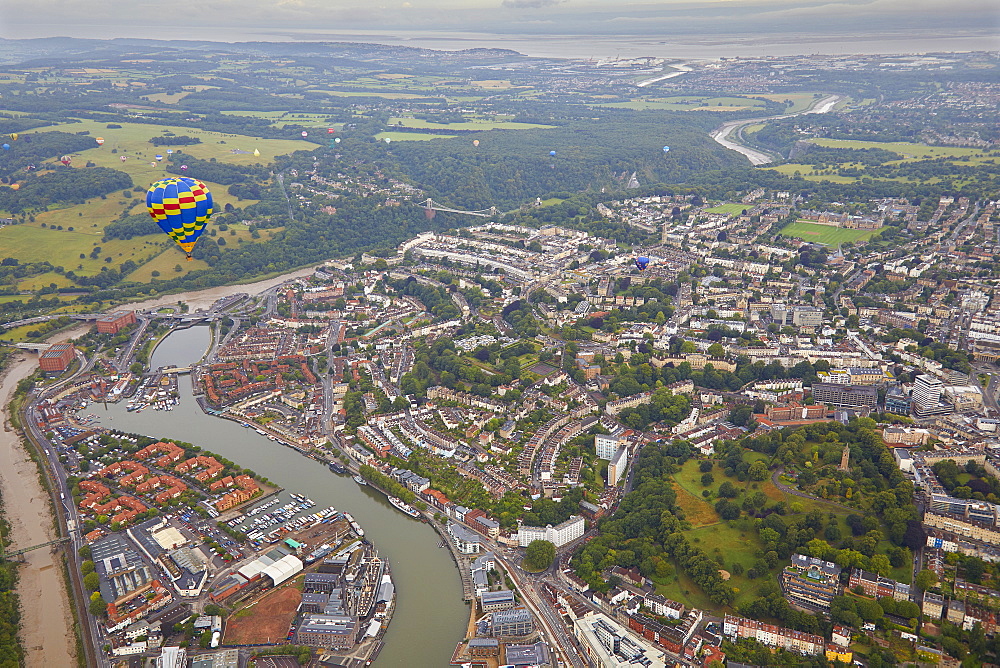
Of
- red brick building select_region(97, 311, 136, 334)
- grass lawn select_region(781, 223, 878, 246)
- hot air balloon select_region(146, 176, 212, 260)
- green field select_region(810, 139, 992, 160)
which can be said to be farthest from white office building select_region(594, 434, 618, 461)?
green field select_region(810, 139, 992, 160)

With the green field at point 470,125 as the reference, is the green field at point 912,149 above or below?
above

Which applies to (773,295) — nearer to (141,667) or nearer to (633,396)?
(633,396)

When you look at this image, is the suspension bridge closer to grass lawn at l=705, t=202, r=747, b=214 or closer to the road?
grass lawn at l=705, t=202, r=747, b=214

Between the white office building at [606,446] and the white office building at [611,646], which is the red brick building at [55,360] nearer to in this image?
the white office building at [606,446]

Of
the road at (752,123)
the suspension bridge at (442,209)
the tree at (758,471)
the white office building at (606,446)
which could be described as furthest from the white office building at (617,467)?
the road at (752,123)

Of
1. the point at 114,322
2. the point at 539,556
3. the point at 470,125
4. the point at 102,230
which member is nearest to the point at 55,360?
the point at 114,322

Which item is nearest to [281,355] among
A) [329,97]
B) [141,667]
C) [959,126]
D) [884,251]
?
[141,667]

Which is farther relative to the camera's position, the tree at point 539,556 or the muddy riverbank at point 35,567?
the tree at point 539,556

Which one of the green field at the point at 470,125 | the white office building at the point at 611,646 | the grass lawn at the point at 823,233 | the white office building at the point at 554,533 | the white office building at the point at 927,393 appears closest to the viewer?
the white office building at the point at 611,646
